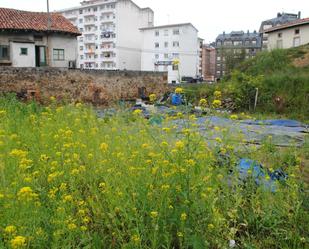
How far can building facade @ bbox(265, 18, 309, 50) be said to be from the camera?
26.2 metres

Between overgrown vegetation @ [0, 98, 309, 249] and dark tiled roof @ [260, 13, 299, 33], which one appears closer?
overgrown vegetation @ [0, 98, 309, 249]

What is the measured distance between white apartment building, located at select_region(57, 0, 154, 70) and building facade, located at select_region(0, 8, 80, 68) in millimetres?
22031

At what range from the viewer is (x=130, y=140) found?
3.58 m

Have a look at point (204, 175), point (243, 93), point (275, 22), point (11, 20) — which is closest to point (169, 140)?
point (204, 175)

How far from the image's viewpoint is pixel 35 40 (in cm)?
2166

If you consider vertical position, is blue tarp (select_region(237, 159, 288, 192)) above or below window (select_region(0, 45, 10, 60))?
below

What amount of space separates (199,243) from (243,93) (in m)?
12.2

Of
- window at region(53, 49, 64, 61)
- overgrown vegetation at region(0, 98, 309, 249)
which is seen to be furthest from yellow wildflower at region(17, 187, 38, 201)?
window at region(53, 49, 64, 61)

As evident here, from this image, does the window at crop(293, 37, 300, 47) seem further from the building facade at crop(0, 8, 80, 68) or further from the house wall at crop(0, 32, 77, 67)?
the house wall at crop(0, 32, 77, 67)

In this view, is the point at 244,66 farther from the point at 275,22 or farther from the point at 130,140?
the point at 275,22

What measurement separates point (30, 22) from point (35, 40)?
1196 millimetres

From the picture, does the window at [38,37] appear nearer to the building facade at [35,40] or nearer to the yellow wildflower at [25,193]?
the building facade at [35,40]

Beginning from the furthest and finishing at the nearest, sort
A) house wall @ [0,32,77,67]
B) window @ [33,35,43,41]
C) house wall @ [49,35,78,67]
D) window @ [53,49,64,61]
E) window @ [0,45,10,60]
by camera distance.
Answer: window @ [53,49,64,61], house wall @ [49,35,78,67], window @ [33,35,43,41], house wall @ [0,32,77,67], window @ [0,45,10,60]

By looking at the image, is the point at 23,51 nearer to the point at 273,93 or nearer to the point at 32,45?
the point at 32,45
